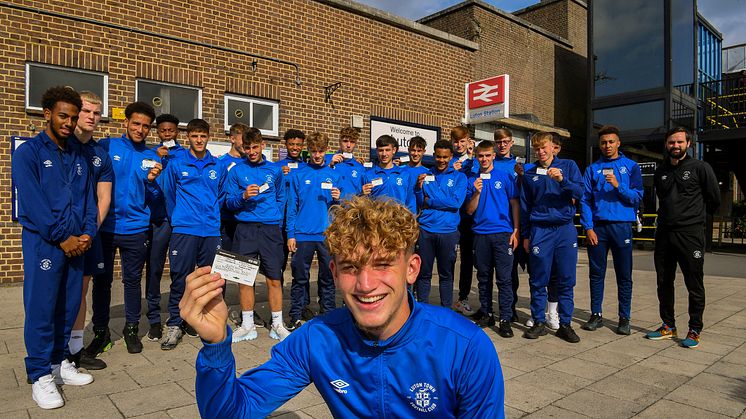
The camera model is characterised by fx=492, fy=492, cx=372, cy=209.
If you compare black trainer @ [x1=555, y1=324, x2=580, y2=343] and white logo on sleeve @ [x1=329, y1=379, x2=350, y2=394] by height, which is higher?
white logo on sleeve @ [x1=329, y1=379, x2=350, y2=394]

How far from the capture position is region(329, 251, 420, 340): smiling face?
1699mm

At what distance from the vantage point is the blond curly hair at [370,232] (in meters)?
1.71

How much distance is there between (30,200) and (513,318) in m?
5.16

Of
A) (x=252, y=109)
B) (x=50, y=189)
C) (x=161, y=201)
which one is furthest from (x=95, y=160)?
(x=252, y=109)

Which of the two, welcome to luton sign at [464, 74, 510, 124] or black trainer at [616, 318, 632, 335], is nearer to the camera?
black trainer at [616, 318, 632, 335]

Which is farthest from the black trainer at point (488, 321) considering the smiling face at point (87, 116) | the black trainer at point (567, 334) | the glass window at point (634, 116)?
the glass window at point (634, 116)

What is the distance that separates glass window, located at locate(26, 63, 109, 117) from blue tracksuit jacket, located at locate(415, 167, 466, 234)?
5842 millimetres

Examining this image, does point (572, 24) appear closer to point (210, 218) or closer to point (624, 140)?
point (624, 140)

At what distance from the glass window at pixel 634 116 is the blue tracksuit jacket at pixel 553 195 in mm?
13658

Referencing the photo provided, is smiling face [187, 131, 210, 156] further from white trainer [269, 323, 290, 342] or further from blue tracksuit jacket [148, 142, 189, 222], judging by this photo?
white trainer [269, 323, 290, 342]

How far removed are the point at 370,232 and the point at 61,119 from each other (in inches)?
120

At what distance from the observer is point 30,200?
11.5 feet

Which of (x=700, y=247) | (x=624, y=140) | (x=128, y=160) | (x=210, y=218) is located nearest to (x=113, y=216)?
(x=128, y=160)

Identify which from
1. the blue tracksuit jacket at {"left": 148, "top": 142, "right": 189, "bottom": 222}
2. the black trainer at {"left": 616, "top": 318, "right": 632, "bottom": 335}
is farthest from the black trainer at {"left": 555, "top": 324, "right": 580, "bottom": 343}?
the blue tracksuit jacket at {"left": 148, "top": 142, "right": 189, "bottom": 222}
